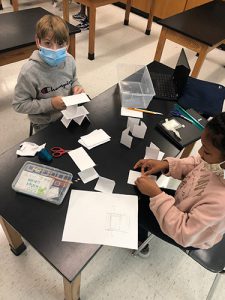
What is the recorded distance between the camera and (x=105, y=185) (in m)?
1.02

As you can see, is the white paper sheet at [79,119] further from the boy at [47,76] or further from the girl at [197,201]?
the girl at [197,201]

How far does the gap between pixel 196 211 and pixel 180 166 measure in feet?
1.05

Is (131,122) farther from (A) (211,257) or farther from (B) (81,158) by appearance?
(A) (211,257)

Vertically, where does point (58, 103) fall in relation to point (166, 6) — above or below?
above

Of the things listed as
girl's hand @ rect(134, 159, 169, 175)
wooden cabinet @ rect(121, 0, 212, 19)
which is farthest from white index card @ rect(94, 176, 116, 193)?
wooden cabinet @ rect(121, 0, 212, 19)

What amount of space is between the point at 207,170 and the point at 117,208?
1.19 feet

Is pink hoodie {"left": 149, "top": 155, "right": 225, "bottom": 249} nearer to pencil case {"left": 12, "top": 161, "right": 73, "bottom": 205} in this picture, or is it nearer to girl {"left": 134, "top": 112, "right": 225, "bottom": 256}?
girl {"left": 134, "top": 112, "right": 225, "bottom": 256}

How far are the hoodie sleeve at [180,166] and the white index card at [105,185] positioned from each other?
0.90ft

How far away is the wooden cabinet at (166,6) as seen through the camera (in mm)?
3721

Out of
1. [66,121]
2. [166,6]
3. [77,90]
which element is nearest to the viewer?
[66,121]

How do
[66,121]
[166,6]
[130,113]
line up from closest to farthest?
[66,121] → [130,113] → [166,6]

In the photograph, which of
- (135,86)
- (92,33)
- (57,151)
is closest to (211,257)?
(57,151)

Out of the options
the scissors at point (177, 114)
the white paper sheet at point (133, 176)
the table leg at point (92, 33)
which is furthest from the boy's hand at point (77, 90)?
the table leg at point (92, 33)

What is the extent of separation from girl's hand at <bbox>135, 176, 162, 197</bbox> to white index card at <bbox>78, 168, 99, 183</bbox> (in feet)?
0.59
